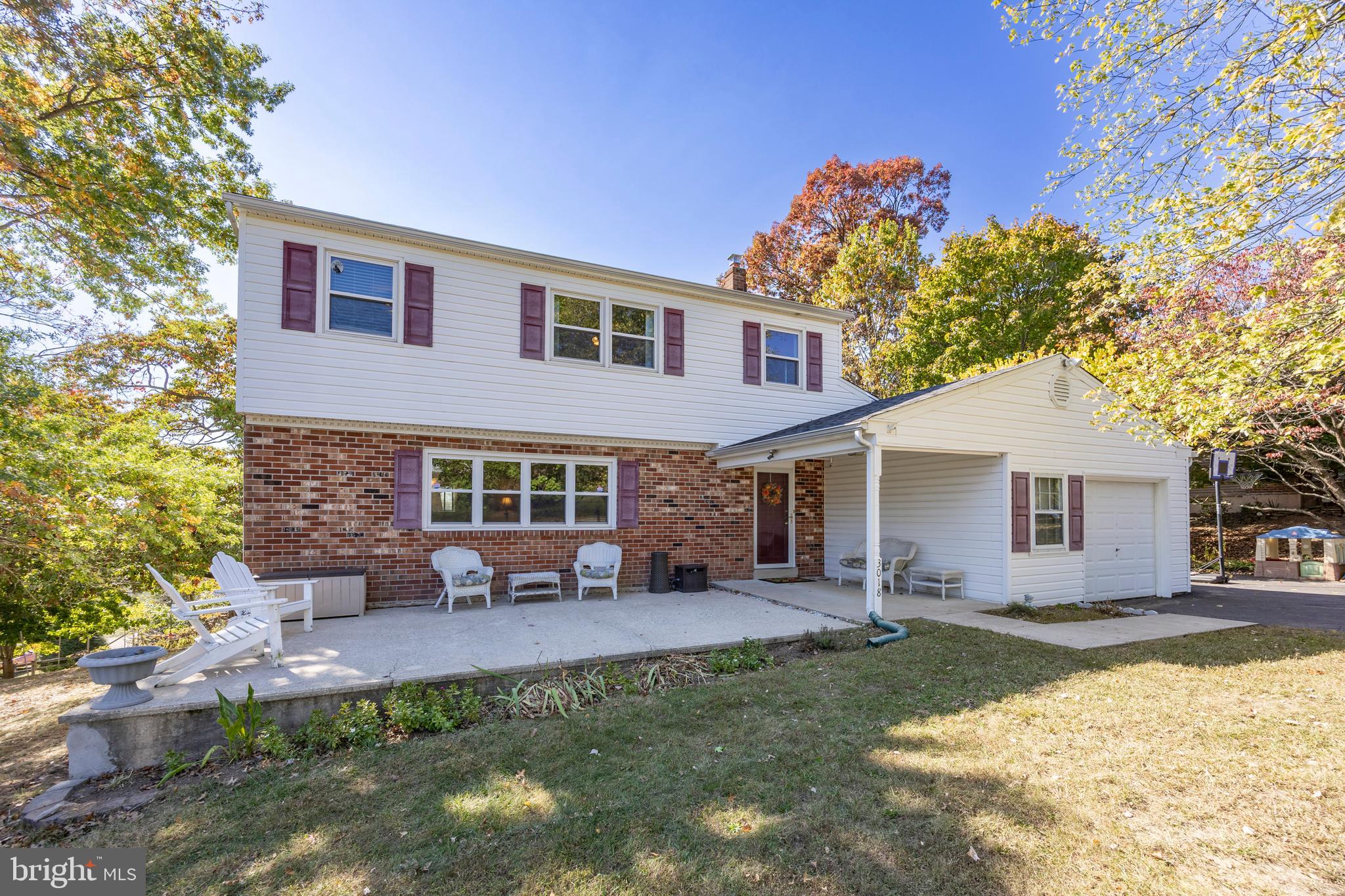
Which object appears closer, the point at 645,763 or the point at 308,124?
the point at 645,763

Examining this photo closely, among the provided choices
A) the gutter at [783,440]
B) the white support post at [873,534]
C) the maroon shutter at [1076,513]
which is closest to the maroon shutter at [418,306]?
the gutter at [783,440]

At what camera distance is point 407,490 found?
8.50 m

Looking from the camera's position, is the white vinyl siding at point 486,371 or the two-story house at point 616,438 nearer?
the white vinyl siding at point 486,371

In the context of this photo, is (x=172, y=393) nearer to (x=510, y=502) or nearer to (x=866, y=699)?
(x=510, y=502)

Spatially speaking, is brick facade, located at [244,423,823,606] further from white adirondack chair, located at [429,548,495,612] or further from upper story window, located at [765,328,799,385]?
upper story window, located at [765,328,799,385]

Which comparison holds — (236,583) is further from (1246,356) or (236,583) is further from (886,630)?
(1246,356)

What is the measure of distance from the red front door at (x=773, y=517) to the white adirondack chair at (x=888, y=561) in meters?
1.32

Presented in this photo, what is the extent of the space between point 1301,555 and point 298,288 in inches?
876

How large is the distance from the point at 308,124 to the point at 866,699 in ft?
40.0

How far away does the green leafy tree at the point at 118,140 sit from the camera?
8.00 meters

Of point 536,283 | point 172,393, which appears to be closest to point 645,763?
point 536,283

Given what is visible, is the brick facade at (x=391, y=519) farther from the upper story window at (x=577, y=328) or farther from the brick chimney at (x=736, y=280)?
the brick chimney at (x=736, y=280)

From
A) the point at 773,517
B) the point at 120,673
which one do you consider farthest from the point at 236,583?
the point at 773,517

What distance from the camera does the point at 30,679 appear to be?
7.75 metres
